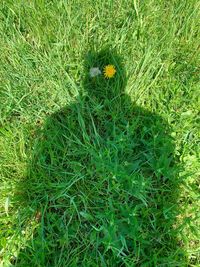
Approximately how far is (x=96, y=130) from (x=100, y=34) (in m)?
0.62

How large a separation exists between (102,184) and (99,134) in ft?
1.02

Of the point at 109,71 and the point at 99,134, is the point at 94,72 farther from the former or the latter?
the point at 99,134

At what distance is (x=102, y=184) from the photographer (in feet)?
5.34

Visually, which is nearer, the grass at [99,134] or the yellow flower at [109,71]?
the grass at [99,134]

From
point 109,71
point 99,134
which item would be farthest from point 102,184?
point 109,71

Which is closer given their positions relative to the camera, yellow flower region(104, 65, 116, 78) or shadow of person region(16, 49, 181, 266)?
shadow of person region(16, 49, 181, 266)

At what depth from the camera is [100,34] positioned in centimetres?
188

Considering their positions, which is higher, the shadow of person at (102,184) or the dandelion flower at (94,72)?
the dandelion flower at (94,72)

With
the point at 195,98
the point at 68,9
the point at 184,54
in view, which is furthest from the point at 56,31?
the point at 195,98

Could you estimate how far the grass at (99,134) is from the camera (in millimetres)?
1552

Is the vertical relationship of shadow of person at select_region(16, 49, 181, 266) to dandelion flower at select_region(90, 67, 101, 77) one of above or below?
below

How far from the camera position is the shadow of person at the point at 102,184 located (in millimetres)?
1532

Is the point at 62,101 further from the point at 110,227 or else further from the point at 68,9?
the point at 110,227

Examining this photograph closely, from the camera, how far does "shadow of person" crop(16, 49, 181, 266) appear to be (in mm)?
1532
